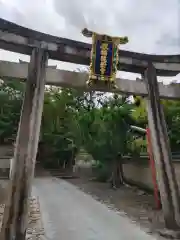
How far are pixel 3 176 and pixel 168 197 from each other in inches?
558

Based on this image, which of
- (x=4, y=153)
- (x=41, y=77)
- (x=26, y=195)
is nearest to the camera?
(x=26, y=195)

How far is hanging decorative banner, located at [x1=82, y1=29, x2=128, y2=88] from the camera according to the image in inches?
243

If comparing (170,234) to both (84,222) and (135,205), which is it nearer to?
(84,222)

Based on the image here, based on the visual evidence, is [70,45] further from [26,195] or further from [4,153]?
[4,153]

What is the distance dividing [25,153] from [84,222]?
253 centimetres

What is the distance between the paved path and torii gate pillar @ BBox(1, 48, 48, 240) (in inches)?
41.6

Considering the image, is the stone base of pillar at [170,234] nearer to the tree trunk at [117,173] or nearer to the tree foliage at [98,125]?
the tree foliage at [98,125]

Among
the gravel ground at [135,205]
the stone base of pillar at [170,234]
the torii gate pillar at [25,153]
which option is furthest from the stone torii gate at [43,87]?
the gravel ground at [135,205]

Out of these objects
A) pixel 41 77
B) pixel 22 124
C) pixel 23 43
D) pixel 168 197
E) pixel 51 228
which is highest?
pixel 23 43

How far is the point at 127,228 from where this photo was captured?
19.4ft

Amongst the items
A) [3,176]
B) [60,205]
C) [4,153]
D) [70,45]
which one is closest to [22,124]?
[70,45]

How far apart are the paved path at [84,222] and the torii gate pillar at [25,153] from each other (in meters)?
1.06

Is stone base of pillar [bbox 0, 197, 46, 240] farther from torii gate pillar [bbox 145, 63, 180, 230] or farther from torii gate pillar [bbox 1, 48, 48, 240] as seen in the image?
torii gate pillar [bbox 145, 63, 180, 230]

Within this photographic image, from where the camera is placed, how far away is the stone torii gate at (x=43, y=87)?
15.3 feet
